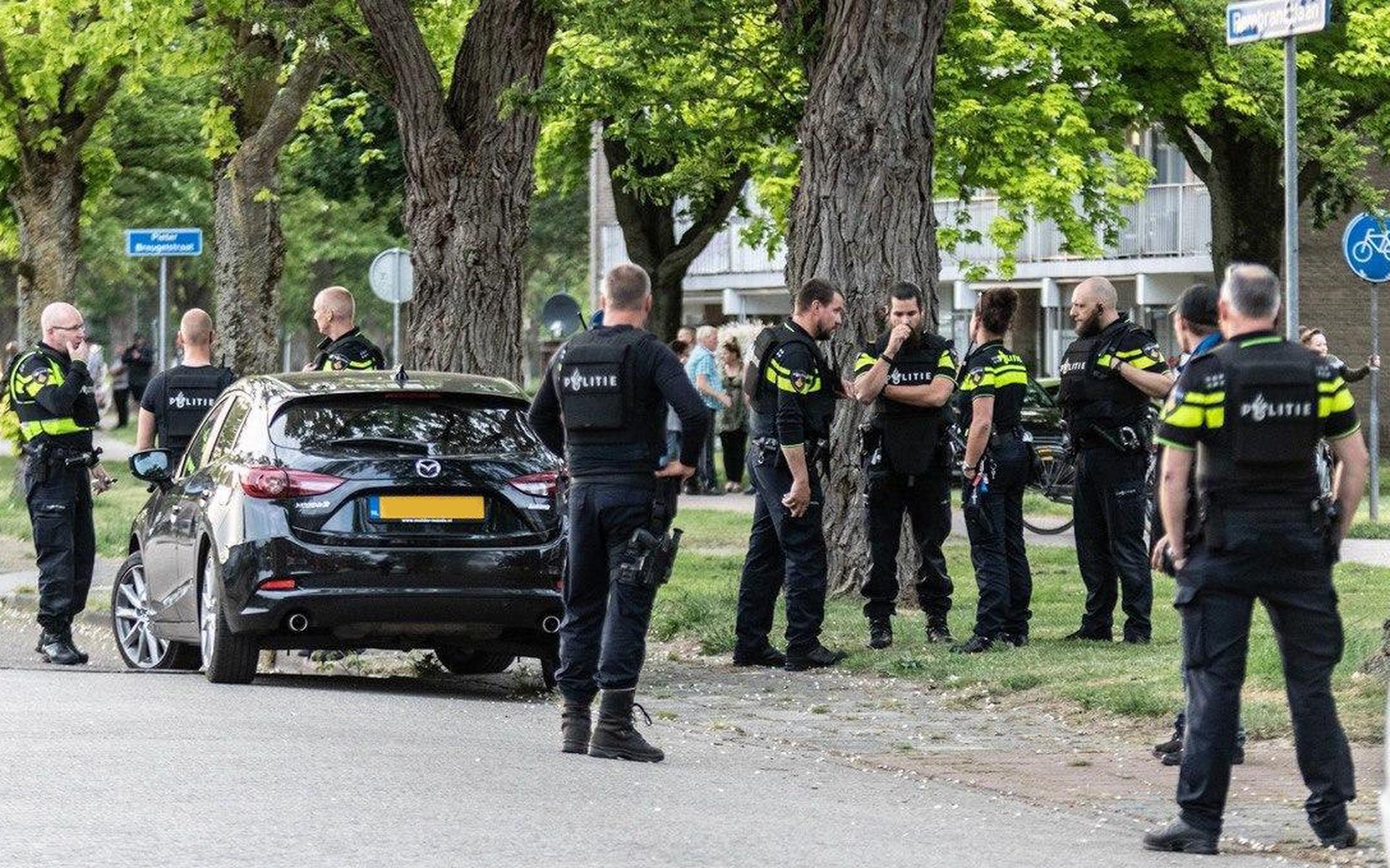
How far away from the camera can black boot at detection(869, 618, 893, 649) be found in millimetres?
13250

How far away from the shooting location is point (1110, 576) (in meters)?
13.5

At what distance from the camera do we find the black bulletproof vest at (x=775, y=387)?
12.3 m

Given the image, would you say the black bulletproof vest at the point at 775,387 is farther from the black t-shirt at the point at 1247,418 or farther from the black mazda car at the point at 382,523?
the black t-shirt at the point at 1247,418

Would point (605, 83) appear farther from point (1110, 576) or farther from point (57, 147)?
point (57, 147)

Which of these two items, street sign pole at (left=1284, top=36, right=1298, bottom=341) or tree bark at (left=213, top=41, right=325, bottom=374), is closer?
street sign pole at (left=1284, top=36, right=1298, bottom=341)

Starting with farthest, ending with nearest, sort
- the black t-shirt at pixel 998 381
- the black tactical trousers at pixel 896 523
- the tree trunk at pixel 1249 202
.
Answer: the tree trunk at pixel 1249 202, the black tactical trousers at pixel 896 523, the black t-shirt at pixel 998 381

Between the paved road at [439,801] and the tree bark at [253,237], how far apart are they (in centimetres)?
1424

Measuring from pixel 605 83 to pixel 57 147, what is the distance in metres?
14.1

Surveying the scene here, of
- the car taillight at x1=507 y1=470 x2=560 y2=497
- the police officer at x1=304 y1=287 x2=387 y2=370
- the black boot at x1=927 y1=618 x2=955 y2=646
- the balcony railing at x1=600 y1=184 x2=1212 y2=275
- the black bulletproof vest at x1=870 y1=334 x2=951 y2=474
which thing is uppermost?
the balcony railing at x1=600 y1=184 x2=1212 y2=275

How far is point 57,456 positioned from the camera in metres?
13.7

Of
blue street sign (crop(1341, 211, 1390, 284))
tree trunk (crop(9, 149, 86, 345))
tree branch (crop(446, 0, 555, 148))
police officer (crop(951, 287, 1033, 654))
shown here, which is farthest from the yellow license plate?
tree trunk (crop(9, 149, 86, 345))

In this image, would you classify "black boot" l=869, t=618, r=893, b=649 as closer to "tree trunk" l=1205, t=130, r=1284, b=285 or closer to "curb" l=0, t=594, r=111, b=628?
"curb" l=0, t=594, r=111, b=628

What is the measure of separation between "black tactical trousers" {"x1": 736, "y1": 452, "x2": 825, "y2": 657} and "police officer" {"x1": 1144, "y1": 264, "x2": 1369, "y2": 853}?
4631 mm

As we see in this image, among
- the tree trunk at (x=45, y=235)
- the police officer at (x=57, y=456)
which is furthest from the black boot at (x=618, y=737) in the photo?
the tree trunk at (x=45, y=235)
